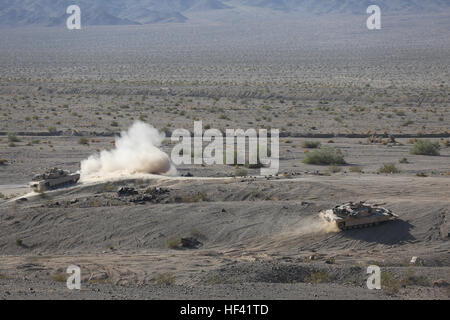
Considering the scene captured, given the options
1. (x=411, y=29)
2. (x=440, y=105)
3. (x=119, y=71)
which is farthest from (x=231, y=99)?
(x=411, y=29)

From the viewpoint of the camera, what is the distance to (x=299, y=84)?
6806 cm

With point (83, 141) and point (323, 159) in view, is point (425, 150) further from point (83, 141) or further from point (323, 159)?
point (83, 141)

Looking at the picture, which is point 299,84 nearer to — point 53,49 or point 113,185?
point 113,185

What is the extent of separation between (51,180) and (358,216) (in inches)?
447

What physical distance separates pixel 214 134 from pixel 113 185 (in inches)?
664

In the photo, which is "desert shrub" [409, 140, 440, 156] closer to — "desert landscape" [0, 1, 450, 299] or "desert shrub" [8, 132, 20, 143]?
"desert landscape" [0, 1, 450, 299]

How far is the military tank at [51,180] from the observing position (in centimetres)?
2383

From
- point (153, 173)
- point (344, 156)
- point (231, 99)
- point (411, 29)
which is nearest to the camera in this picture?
point (153, 173)

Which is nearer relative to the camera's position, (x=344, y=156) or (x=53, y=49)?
(x=344, y=156)

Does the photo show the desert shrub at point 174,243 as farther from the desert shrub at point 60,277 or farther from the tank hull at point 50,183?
the tank hull at point 50,183

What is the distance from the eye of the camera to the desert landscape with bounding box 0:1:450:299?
15.4 meters

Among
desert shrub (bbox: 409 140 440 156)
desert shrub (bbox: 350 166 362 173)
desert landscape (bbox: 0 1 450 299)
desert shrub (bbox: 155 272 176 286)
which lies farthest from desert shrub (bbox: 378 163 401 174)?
desert shrub (bbox: 155 272 176 286)

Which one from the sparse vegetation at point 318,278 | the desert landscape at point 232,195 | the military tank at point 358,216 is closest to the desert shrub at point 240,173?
the desert landscape at point 232,195

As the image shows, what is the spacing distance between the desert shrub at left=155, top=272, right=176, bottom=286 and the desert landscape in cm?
7
